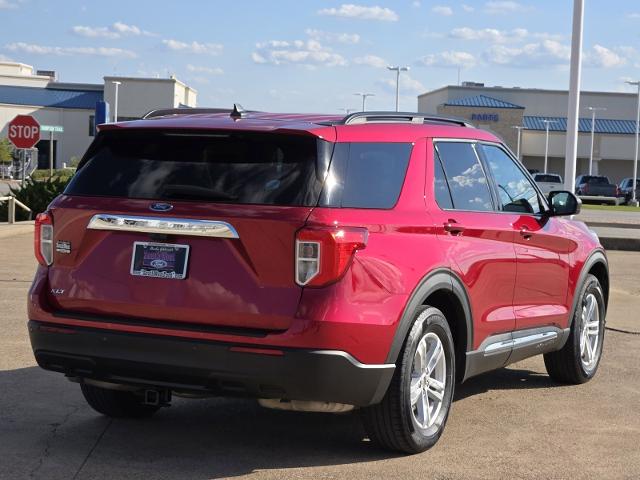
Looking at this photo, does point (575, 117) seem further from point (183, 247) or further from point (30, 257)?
point (183, 247)

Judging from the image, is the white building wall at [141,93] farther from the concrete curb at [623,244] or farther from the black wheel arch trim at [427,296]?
the black wheel arch trim at [427,296]

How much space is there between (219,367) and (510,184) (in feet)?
9.15

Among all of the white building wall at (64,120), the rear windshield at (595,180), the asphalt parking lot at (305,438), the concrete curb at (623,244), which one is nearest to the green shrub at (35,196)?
the concrete curb at (623,244)

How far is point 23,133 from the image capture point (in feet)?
82.2

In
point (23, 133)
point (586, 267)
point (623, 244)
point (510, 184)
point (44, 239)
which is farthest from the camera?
point (23, 133)

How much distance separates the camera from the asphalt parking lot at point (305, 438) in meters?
5.42

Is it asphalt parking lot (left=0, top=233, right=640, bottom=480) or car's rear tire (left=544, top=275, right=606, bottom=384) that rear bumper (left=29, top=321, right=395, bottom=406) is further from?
car's rear tire (left=544, top=275, right=606, bottom=384)

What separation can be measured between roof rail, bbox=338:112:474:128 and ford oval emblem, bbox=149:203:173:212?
993 millimetres

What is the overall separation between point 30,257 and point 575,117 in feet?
29.8

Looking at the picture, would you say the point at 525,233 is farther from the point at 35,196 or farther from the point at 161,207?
the point at 35,196

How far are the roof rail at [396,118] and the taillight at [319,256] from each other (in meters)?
0.79

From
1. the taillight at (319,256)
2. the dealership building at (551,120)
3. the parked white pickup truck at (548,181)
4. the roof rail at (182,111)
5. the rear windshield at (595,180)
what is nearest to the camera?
the taillight at (319,256)

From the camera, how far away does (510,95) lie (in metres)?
95.8

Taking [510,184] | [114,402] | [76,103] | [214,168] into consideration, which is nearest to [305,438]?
[114,402]
